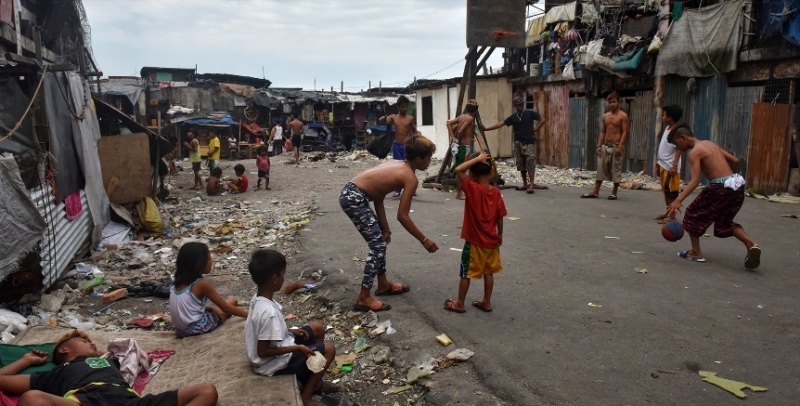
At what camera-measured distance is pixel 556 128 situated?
17.8 m

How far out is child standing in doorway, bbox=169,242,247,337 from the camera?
13.6ft

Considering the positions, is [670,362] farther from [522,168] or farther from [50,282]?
[522,168]

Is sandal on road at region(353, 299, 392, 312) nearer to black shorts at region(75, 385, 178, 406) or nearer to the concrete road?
the concrete road

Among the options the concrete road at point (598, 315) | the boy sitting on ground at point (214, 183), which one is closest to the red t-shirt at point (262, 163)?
the boy sitting on ground at point (214, 183)

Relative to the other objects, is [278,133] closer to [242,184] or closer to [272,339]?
[242,184]

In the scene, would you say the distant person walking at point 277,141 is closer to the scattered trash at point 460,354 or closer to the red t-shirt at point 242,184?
the red t-shirt at point 242,184

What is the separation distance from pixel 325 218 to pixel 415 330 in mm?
4968

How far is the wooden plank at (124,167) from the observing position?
29.5ft

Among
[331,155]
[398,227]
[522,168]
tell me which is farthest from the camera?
[331,155]

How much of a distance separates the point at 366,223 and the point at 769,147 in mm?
9516

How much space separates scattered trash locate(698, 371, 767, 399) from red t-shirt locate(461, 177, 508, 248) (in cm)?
161

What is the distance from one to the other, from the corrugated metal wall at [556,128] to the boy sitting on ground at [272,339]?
1501cm

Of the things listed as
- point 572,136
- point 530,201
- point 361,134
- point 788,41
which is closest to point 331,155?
point 361,134

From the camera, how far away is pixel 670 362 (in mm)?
3652
